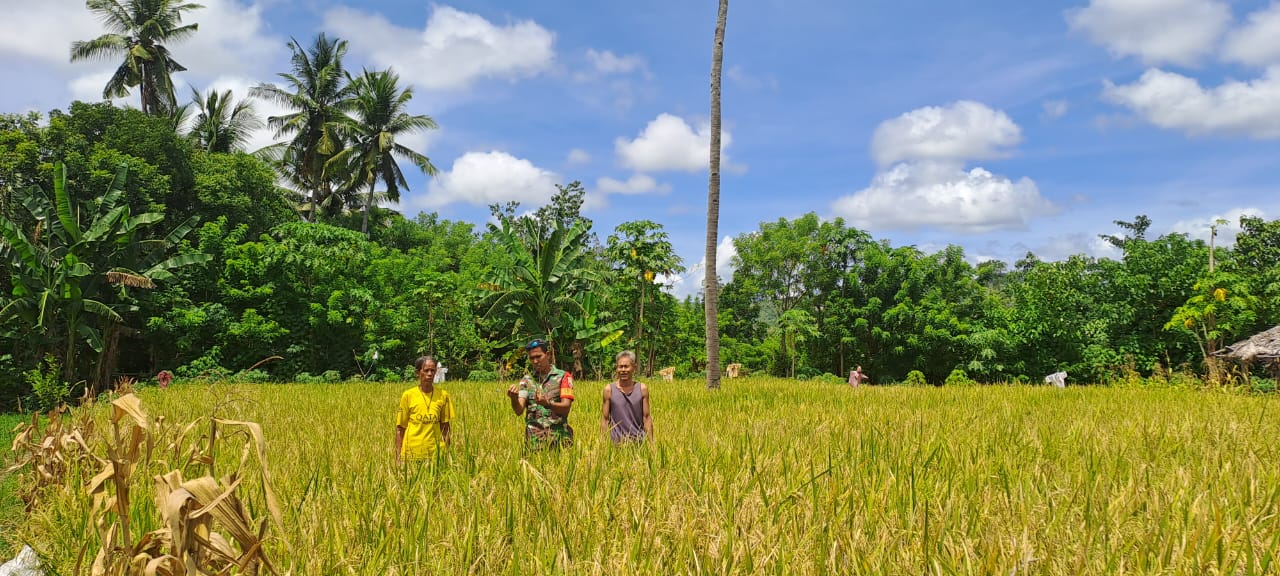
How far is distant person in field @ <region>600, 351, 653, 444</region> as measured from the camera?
14.8 feet


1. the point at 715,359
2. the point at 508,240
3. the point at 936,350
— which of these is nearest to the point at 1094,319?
the point at 936,350

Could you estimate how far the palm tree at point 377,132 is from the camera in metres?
27.8

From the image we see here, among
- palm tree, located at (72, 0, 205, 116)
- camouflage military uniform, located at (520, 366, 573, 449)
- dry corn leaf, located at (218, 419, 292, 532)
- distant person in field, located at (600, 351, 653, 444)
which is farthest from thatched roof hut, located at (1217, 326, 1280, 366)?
palm tree, located at (72, 0, 205, 116)

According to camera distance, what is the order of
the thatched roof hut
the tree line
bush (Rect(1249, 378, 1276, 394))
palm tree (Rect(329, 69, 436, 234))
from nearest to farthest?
the thatched roof hut, bush (Rect(1249, 378, 1276, 394)), the tree line, palm tree (Rect(329, 69, 436, 234))

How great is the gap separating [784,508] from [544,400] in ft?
6.87

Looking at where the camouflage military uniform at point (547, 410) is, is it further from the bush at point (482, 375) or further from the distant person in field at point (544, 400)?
the bush at point (482, 375)

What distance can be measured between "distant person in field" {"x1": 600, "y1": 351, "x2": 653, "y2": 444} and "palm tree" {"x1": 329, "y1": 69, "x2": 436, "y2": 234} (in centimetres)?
2555

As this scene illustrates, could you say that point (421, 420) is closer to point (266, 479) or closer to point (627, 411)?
point (627, 411)

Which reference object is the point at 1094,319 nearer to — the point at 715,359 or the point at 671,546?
the point at 715,359

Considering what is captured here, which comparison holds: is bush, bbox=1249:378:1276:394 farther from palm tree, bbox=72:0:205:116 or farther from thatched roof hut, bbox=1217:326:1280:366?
palm tree, bbox=72:0:205:116

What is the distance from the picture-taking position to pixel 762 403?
331 inches

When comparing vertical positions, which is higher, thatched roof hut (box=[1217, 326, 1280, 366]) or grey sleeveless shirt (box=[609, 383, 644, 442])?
thatched roof hut (box=[1217, 326, 1280, 366])

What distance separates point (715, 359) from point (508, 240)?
7.08 metres

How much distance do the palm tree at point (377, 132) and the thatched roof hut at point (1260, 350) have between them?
28.4 meters
